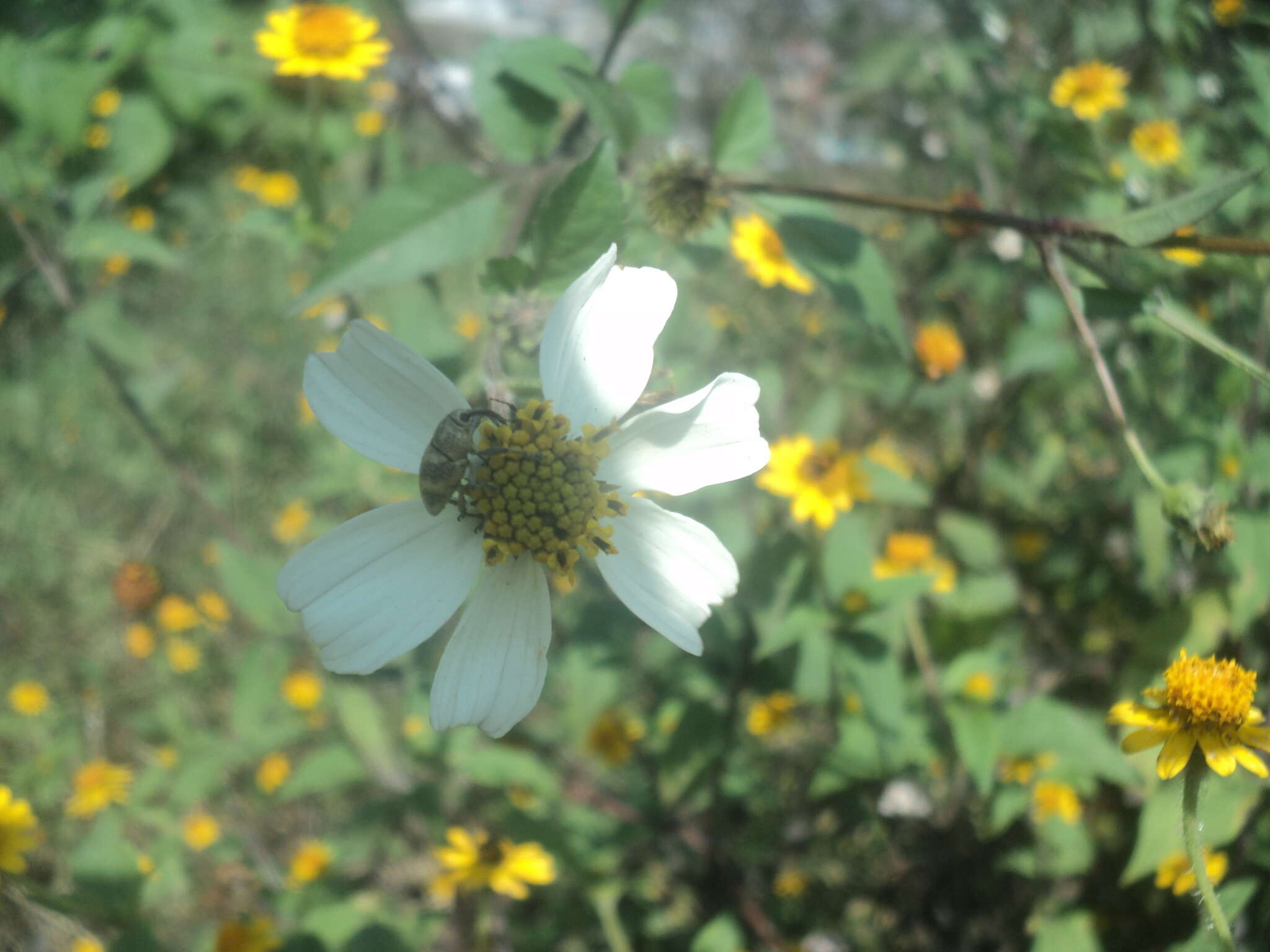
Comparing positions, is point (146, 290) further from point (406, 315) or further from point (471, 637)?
point (471, 637)

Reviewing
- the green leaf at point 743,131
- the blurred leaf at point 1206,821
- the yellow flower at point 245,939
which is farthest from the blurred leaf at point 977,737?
the yellow flower at point 245,939

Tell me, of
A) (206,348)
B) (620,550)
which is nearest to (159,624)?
(206,348)

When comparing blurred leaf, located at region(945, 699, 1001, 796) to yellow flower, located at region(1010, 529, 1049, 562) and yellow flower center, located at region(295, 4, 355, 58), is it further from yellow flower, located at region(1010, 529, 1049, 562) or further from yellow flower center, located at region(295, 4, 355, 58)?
yellow flower center, located at region(295, 4, 355, 58)

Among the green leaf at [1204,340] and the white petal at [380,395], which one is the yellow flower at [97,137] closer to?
the white petal at [380,395]

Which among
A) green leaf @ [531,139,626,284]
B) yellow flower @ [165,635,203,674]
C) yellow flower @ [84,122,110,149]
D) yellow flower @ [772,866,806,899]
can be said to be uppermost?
green leaf @ [531,139,626,284]

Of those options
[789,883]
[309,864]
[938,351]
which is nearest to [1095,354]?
[938,351]

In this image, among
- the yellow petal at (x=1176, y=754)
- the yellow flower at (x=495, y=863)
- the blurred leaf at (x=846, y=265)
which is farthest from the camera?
the yellow flower at (x=495, y=863)

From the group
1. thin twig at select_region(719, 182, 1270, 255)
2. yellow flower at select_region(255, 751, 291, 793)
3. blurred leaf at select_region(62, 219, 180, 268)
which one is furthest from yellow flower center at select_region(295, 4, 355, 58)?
yellow flower at select_region(255, 751, 291, 793)
